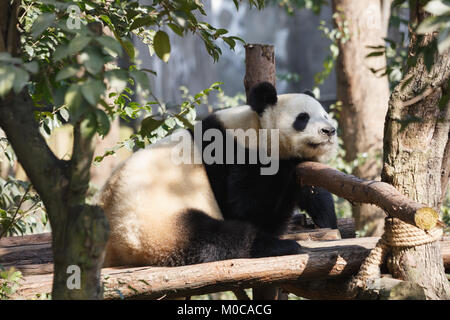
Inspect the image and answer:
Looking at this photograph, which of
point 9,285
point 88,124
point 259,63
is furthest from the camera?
point 259,63

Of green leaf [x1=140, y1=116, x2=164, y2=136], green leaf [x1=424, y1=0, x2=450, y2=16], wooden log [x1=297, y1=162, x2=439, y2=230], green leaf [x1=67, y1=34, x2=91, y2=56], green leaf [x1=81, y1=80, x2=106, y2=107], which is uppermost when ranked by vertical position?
green leaf [x1=424, y1=0, x2=450, y2=16]

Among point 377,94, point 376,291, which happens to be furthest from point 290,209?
point 377,94

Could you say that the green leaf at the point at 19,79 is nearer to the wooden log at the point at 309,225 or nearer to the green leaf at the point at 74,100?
the green leaf at the point at 74,100

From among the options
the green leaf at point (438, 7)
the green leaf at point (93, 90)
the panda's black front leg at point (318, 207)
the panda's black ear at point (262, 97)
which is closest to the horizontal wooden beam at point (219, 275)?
the panda's black front leg at point (318, 207)

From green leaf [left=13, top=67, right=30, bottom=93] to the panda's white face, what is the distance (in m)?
2.15

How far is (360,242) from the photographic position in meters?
A: 2.89

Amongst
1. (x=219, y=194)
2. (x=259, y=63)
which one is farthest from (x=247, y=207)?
(x=259, y=63)

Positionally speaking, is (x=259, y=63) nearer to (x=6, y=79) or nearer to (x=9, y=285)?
(x=9, y=285)

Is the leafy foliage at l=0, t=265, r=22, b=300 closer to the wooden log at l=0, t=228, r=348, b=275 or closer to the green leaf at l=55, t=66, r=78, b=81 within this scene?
the wooden log at l=0, t=228, r=348, b=275

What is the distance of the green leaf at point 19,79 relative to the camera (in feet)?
4.25

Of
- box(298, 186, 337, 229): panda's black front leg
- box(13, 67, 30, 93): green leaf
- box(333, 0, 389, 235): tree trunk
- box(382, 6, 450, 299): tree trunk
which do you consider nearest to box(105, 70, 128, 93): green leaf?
box(13, 67, 30, 93): green leaf

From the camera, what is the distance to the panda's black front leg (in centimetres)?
365

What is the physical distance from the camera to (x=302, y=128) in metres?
3.30

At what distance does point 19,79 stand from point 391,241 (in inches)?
71.7
